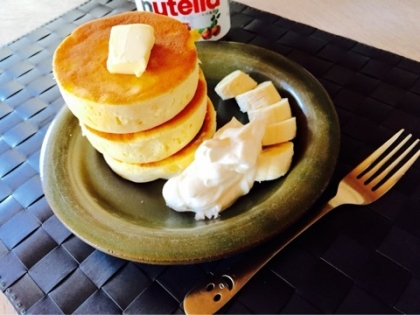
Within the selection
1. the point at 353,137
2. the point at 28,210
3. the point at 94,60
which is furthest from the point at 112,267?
the point at 353,137

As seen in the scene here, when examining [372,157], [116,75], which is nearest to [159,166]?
[116,75]

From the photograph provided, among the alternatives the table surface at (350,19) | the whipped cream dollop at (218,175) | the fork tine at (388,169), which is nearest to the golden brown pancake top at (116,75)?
the whipped cream dollop at (218,175)

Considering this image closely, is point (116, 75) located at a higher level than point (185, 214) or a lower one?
higher

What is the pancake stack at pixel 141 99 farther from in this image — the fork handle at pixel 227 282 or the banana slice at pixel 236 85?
the fork handle at pixel 227 282

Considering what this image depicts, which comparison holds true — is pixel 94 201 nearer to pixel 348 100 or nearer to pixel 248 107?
pixel 248 107

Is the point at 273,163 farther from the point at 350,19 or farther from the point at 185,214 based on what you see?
the point at 350,19

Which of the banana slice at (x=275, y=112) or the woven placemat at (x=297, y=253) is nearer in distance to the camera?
the woven placemat at (x=297, y=253)
